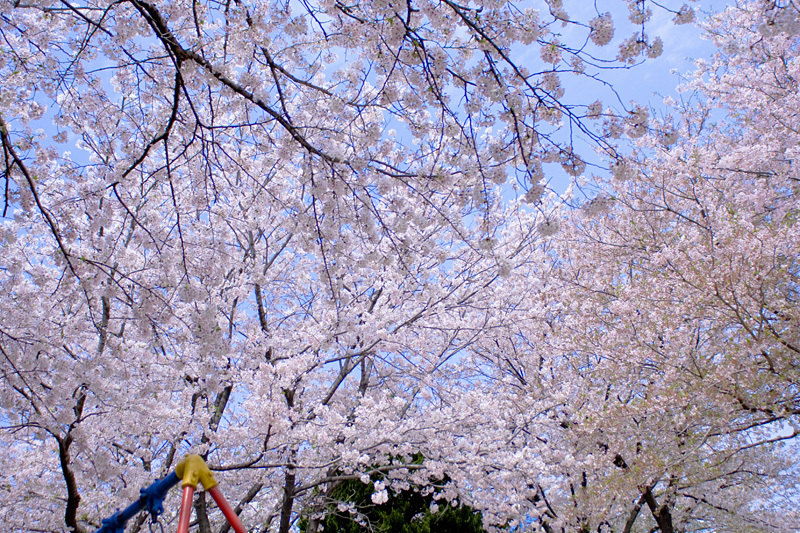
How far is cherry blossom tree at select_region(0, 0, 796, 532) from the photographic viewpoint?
3217mm

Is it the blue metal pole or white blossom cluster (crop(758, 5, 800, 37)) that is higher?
white blossom cluster (crop(758, 5, 800, 37))

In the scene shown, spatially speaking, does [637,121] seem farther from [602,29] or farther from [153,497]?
[153,497]

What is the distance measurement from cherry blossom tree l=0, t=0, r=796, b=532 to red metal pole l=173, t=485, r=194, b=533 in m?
1.80

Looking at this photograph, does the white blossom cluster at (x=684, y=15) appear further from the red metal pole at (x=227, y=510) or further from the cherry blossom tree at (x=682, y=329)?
the red metal pole at (x=227, y=510)

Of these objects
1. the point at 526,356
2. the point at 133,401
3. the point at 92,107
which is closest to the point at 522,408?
the point at 526,356

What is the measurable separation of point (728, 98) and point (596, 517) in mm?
7571

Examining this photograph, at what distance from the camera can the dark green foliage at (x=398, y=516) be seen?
26.0ft

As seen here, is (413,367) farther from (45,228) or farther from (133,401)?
(45,228)

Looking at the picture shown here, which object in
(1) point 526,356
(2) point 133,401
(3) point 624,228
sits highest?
(3) point 624,228

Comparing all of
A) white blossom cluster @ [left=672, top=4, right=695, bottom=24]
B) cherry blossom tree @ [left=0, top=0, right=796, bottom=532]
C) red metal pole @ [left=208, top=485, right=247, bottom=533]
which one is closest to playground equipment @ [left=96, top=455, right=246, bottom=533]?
red metal pole @ [left=208, top=485, right=247, bottom=533]

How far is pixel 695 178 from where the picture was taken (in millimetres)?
7844

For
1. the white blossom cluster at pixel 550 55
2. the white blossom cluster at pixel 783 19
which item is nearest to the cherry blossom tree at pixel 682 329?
the white blossom cluster at pixel 783 19

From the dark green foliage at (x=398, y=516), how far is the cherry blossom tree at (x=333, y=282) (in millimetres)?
328

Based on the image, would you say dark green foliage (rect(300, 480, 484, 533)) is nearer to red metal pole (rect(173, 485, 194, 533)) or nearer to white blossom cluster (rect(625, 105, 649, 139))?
red metal pole (rect(173, 485, 194, 533))
